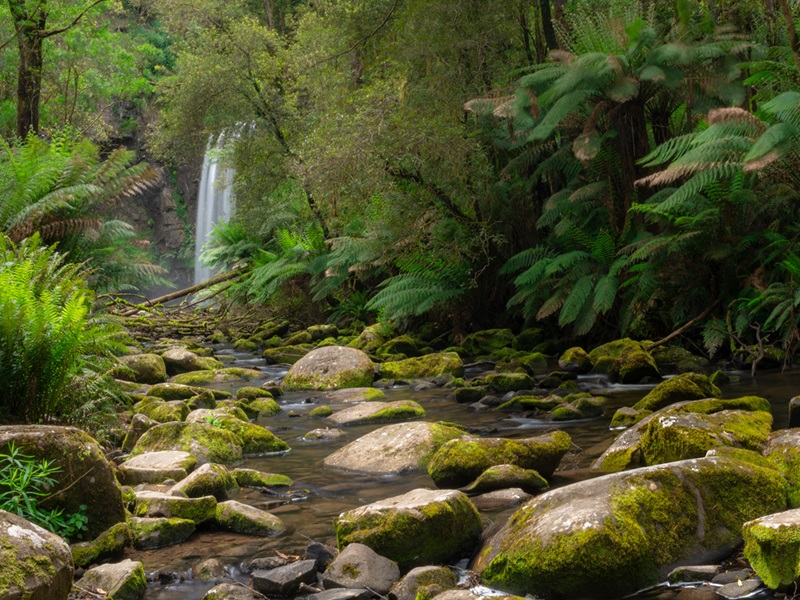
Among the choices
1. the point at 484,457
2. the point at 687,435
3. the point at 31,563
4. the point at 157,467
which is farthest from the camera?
the point at 157,467

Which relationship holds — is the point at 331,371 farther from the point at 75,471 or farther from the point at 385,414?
the point at 75,471

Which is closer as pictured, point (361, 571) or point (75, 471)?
point (361, 571)

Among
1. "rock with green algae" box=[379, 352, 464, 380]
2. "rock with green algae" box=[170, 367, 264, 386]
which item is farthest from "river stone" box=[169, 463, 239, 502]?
"rock with green algae" box=[170, 367, 264, 386]

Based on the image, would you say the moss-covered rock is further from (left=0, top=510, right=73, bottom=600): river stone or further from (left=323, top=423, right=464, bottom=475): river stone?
(left=0, top=510, right=73, bottom=600): river stone

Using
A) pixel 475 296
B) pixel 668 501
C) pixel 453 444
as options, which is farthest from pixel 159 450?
pixel 475 296

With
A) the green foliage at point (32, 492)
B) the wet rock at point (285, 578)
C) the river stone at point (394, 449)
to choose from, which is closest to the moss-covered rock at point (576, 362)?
the river stone at point (394, 449)

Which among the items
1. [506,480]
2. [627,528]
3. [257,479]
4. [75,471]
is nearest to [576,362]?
[506,480]

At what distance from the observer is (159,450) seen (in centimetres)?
566

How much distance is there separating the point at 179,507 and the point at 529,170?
8581 millimetres

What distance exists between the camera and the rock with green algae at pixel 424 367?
954cm

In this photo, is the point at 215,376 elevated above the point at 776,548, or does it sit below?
below

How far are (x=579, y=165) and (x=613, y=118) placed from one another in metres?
0.88

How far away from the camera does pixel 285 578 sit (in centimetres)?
334

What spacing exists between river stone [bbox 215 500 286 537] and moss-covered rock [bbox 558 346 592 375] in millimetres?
5204
